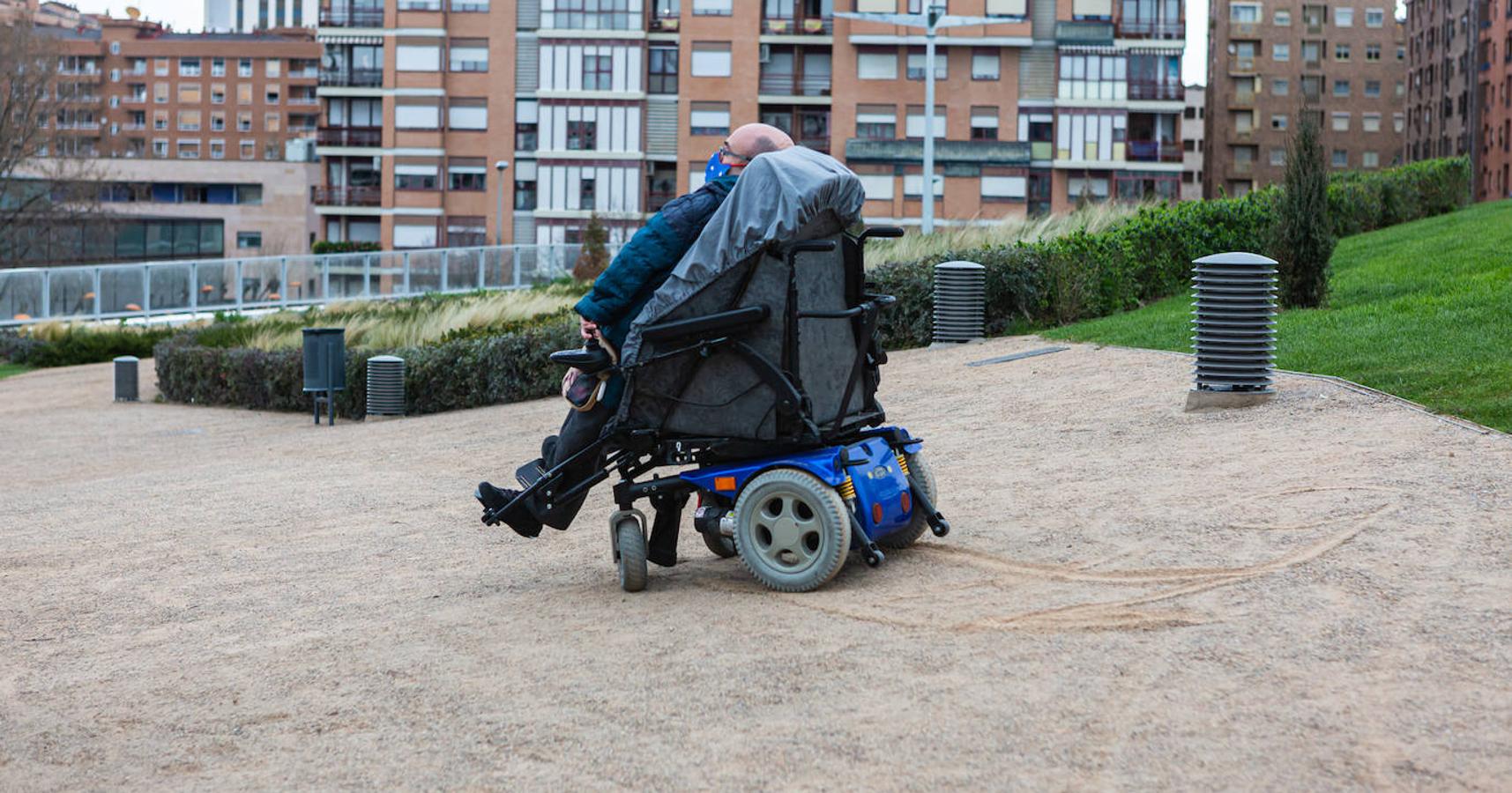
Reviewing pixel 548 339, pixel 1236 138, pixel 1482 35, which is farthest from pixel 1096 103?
pixel 548 339

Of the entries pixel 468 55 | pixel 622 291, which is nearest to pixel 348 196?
pixel 468 55

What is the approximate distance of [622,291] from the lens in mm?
6742

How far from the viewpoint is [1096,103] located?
69.7m

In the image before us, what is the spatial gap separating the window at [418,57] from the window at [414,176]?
13.7 feet

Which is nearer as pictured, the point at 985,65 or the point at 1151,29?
the point at 985,65

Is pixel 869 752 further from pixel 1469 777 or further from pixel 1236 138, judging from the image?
pixel 1236 138

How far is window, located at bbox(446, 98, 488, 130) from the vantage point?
72.1 meters

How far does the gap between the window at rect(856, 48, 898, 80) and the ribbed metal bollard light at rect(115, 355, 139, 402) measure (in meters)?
49.9

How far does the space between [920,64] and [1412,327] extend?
195 ft

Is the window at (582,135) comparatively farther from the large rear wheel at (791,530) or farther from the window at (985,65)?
the large rear wheel at (791,530)

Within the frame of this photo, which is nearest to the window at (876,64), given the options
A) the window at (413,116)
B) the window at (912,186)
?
the window at (912,186)

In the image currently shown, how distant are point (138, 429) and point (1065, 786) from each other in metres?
17.2

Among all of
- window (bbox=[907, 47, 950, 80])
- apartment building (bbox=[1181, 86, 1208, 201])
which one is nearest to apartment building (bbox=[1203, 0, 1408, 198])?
apartment building (bbox=[1181, 86, 1208, 201])

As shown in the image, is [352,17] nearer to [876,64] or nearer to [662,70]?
[662,70]
